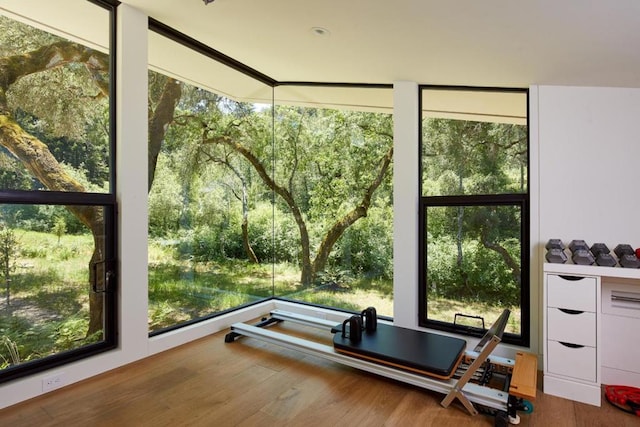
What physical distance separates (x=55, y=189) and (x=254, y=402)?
2.14 m

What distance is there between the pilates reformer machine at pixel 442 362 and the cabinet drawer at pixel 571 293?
20.4 inches

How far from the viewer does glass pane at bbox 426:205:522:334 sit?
3.27 meters

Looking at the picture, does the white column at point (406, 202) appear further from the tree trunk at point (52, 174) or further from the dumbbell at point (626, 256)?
the tree trunk at point (52, 174)

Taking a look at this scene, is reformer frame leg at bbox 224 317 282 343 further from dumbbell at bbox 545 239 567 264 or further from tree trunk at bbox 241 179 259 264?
dumbbell at bbox 545 239 567 264

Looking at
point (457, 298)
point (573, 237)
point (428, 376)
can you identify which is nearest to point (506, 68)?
point (573, 237)

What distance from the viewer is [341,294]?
14.3 feet

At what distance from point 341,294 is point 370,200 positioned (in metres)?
1.22

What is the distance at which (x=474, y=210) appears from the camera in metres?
3.45

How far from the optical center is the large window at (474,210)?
3254 millimetres

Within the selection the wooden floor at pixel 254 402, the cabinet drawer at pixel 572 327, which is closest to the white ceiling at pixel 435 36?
the cabinet drawer at pixel 572 327

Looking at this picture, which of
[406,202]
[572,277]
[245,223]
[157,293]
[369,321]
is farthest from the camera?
[245,223]

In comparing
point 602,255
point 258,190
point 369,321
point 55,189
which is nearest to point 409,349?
point 369,321

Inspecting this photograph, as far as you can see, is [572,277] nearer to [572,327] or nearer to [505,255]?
[572,327]

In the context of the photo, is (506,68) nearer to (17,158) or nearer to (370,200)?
(370,200)
